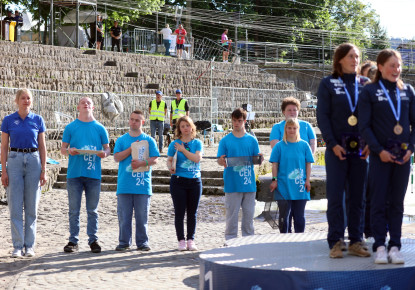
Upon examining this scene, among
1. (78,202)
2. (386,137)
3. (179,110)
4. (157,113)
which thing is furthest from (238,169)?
(179,110)

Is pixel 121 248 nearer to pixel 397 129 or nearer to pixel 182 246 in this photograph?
pixel 182 246

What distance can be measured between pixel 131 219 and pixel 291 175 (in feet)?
7.02

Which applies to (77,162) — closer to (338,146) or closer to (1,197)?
(338,146)

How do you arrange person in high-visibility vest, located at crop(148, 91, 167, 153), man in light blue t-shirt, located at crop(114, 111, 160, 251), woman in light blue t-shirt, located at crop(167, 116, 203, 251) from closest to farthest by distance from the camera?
woman in light blue t-shirt, located at crop(167, 116, 203, 251), man in light blue t-shirt, located at crop(114, 111, 160, 251), person in high-visibility vest, located at crop(148, 91, 167, 153)

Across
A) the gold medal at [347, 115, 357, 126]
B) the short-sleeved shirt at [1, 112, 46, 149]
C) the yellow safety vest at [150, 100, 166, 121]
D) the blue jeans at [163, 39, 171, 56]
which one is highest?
the blue jeans at [163, 39, 171, 56]

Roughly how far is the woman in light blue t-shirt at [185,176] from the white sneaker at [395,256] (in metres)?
3.80

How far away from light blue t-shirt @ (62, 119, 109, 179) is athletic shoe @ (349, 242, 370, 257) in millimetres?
4064

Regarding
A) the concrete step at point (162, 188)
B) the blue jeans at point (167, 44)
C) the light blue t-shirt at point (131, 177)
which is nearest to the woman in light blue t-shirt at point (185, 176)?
the light blue t-shirt at point (131, 177)

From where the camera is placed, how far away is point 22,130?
9508mm

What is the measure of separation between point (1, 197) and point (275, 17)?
43.3 meters

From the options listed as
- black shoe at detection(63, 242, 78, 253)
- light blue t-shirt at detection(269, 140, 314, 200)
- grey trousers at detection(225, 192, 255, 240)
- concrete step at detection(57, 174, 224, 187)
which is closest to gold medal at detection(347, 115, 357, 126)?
light blue t-shirt at detection(269, 140, 314, 200)

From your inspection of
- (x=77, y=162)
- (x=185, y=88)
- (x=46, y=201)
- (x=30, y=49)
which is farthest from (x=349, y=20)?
(x=77, y=162)

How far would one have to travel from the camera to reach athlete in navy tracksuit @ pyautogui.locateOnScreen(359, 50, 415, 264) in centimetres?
640

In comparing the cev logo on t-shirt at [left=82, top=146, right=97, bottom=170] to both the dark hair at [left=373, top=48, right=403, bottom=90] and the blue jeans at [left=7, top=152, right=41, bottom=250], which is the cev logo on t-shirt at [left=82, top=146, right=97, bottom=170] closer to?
the blue jeans at [left=7, top=152, right=41, bottom=250]
